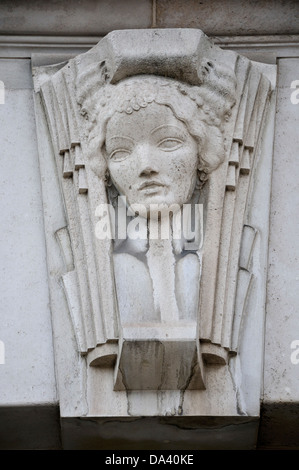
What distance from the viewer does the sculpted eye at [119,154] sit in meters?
5.06

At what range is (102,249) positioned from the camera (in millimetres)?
5027

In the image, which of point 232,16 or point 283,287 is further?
point 232,16

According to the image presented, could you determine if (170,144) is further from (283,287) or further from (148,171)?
(283,287)

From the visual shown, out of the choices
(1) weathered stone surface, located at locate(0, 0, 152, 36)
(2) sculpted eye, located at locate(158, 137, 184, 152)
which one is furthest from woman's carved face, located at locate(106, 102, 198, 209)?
(1) weathered stone surface, located at locate(0, 0, 152, 36)

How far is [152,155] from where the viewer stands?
500 centimetres

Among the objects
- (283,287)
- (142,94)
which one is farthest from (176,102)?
(283,287)

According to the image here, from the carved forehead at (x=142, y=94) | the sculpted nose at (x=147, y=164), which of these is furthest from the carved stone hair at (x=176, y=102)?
the sculpted nose at (x=147, y=164)

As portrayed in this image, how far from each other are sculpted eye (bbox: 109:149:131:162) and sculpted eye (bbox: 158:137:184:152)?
0.11 meters

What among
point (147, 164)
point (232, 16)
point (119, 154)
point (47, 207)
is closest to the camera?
point (147, 164)

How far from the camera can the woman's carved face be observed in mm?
4988

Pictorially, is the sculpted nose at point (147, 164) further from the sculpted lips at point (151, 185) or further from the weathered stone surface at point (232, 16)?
the weathered stone surface at point (232, 16)

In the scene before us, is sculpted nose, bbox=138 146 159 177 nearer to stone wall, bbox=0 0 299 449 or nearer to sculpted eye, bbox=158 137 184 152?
sculpted eye, bbox=158 137 184 152

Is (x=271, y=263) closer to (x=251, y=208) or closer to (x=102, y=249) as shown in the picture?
(x=251, y=208)

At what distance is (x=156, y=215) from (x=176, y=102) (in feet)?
1.24
